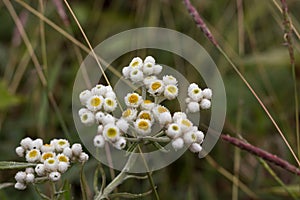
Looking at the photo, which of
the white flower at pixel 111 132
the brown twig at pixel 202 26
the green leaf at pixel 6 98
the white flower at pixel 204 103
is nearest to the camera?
the white flower at pixel 111 132

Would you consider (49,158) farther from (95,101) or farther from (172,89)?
(172,89)

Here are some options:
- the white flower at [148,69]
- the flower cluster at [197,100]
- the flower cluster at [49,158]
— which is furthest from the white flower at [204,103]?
the flower cluster at [49,158]

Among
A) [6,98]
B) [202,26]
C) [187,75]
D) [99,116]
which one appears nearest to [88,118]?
[99,116]

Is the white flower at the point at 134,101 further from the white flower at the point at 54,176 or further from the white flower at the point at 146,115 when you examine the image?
the white flower at the point at 54,176

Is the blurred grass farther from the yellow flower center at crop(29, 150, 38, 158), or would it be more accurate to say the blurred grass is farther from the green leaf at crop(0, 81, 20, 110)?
the yellow flower center at crop(29, 150, 38, 158)

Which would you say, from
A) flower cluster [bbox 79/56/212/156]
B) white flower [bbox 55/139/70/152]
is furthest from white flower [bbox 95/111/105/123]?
white flower [bbox 55/139/70/152]

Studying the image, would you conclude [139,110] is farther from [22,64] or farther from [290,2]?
[290,2]
